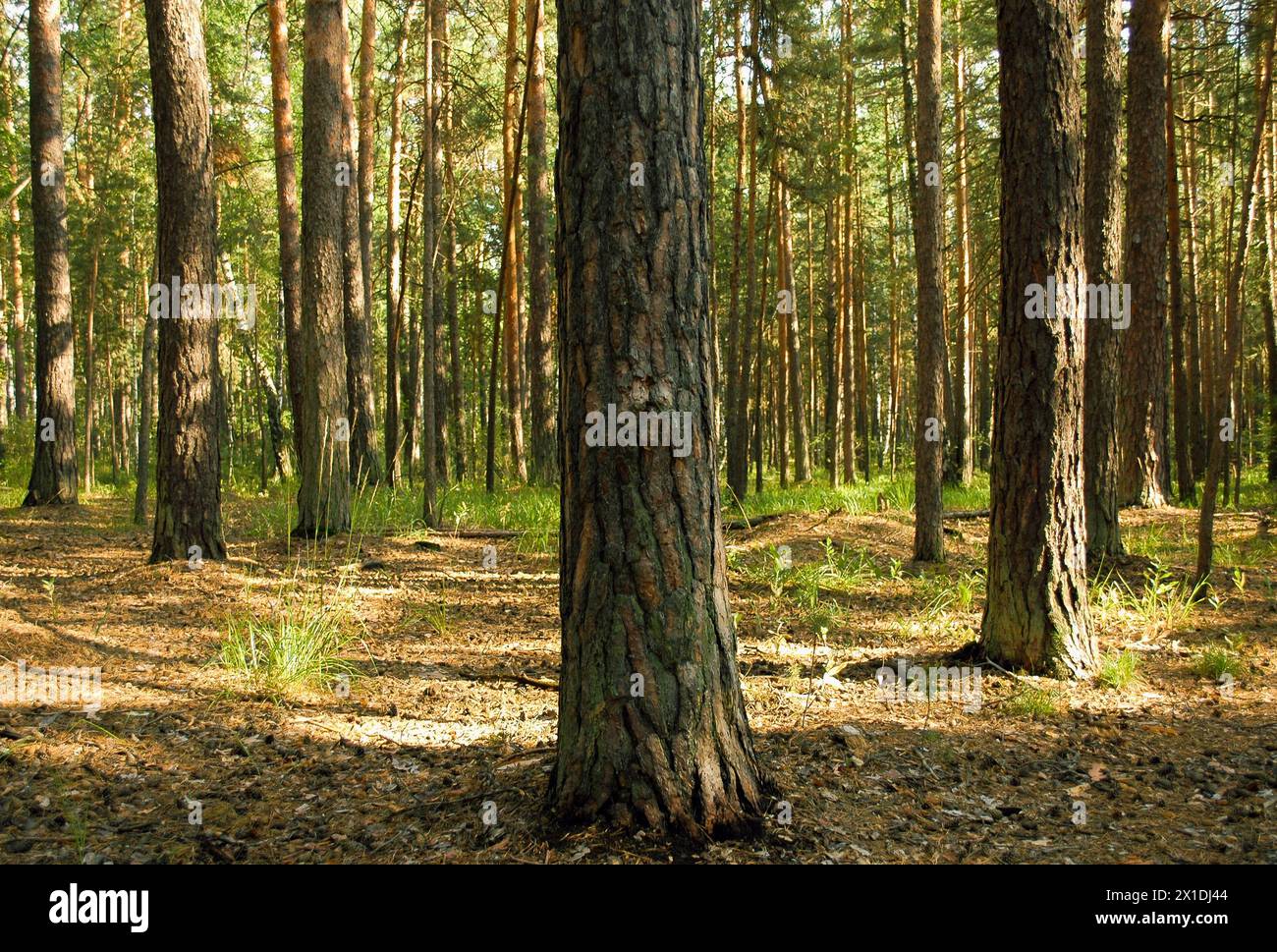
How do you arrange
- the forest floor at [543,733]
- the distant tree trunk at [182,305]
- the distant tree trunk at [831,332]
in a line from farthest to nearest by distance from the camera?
the distant tree trunk at [831,332], the distant tree trunk at [182,305], the forest floor at [543,733]

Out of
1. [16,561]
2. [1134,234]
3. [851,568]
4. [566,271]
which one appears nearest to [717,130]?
[1134,234]

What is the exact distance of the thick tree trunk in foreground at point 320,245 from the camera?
28.6 ft

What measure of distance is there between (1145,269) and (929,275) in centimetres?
376

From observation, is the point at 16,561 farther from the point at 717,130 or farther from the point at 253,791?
the point at 717,130

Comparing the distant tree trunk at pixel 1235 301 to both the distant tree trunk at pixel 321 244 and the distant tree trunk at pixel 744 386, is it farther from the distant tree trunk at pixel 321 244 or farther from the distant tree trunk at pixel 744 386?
the distant tree trunk at pixel 321 244

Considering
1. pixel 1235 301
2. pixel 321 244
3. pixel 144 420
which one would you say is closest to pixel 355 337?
pixel 144 420

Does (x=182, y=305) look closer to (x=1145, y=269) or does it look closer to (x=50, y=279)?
(x=50, y=279)

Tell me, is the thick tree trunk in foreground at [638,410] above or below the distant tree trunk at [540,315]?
below

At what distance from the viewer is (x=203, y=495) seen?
7.20 meters

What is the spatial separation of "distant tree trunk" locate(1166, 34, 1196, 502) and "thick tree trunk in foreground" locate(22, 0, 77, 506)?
1446cm

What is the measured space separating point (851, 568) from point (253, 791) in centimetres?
559

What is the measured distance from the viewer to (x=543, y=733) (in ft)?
13.4

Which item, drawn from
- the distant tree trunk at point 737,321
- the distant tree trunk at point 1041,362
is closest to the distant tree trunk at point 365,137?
the distant tree trunk at point 737,321

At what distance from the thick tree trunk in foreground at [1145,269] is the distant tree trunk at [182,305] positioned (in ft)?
31.0
